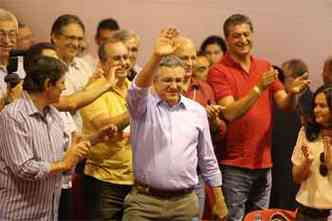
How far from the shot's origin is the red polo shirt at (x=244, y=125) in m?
3.42

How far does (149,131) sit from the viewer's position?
2.83 meters

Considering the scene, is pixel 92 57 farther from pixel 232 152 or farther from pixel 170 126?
pixel 170 126

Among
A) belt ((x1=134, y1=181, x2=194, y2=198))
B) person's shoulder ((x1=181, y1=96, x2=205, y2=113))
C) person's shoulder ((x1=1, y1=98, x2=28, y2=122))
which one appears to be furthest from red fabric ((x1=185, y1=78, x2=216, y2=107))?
person's shoulder ((x1=1, y1=98, x2=28, y2=122))

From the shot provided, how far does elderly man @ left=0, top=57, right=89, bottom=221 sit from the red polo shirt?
1067 mm

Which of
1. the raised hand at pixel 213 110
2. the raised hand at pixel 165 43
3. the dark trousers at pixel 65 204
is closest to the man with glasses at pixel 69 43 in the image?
the dark trousers at pixel 65 204

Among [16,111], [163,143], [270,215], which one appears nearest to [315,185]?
[270,215]

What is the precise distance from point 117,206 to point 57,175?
60 cm

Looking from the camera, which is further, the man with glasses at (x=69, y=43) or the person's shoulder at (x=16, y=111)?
the man with glasses at (x=69, y=43)

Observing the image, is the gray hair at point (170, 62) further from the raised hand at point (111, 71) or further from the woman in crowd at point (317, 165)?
the woman in crowd at point (317, 165)

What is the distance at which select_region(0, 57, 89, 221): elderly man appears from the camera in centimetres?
248

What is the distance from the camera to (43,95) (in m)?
2.57

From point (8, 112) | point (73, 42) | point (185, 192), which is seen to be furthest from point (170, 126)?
point (73, 42)

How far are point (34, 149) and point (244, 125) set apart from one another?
1.27 meters

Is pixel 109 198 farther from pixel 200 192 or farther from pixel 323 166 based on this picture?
pixel 323 166
